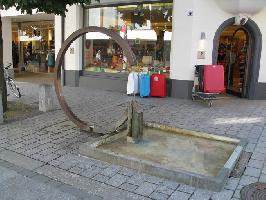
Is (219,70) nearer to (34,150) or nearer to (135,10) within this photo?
(135,10)

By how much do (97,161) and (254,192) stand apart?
2281mm

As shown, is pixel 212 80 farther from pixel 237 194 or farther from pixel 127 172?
pixel 237 194

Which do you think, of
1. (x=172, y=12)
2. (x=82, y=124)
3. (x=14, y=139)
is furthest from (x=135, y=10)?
(x=14, y=139)

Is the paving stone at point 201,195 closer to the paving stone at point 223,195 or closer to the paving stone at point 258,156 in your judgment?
the paving stone at point 223,195

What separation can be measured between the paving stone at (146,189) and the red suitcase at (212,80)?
5.37 meters

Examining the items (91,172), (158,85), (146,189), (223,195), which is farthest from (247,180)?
(158,85)

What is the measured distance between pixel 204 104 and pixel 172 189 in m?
5.49

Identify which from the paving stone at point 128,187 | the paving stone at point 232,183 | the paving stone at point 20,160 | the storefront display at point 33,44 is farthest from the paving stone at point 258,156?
the storefront display at point 33,44

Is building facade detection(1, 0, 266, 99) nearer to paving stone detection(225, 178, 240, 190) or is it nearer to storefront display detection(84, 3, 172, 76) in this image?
storefront display detection(84, 3, 172, 76)

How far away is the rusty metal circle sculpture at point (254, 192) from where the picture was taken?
377cm

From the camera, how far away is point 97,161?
479cm

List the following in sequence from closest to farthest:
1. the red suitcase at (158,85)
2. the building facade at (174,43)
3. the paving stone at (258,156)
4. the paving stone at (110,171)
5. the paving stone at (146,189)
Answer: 1. the paving stone at (146,189)
2. the paving stone at (110,171)
3. the paving stone at (258,156)
4. the building facade at (174,43)
5. the red suitcase at (158,85)

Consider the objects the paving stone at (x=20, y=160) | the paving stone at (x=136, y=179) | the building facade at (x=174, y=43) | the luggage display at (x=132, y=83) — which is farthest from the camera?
the luggage display at (x=132, y=83)

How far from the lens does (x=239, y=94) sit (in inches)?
421
